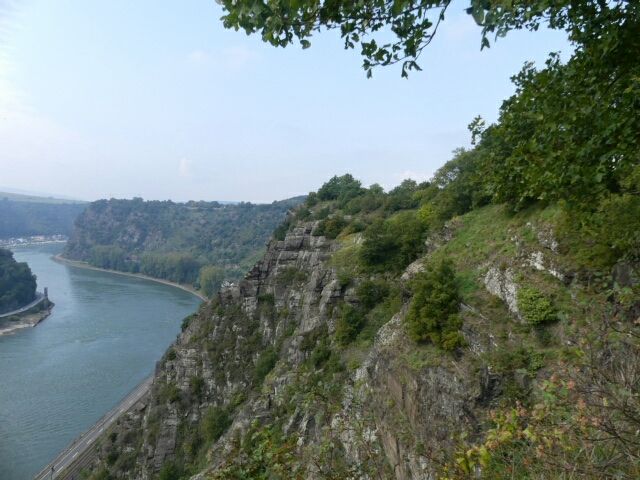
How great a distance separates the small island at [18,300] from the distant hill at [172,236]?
30642mm

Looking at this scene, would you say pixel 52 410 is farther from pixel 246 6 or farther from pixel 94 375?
pixel 246 6

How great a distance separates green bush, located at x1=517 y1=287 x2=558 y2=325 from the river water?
34934mm

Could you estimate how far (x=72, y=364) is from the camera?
142 feet

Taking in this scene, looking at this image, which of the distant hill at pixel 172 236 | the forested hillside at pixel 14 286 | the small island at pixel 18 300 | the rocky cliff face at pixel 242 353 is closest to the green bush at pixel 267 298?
the rocky cliff face at pixel 242 353

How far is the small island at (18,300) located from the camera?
61.9 metres

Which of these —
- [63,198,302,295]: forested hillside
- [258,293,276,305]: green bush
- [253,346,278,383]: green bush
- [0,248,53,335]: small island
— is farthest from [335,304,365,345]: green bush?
[63,198,302,295]: forested hillside

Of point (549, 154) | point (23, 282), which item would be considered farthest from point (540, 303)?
point (23, 282)

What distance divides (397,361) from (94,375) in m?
42.9

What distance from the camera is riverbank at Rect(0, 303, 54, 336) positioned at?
5844cm

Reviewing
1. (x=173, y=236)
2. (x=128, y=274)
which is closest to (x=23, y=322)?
(x=128, y=274)

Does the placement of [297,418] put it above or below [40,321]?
above

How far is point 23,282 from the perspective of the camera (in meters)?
76.6

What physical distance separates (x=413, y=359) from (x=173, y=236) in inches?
6088

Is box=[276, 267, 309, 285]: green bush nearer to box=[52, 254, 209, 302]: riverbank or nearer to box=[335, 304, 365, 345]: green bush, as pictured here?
box=[335, 304, 365, 345]: green bush
